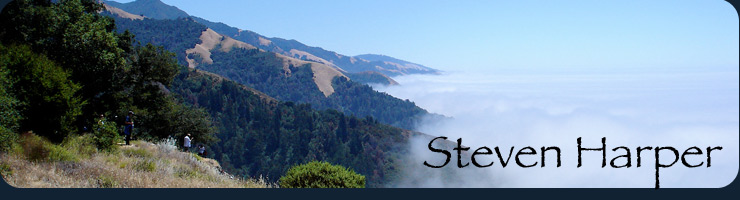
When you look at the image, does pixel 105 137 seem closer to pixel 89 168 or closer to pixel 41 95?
pixel 41 95

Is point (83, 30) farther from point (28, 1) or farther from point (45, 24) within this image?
point (28, 1)

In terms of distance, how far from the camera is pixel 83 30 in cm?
2397

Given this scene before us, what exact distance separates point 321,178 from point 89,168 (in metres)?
6.79

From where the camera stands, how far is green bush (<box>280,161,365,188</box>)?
1502cm

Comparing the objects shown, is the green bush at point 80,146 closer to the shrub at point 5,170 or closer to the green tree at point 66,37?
the shrub at point 5,170

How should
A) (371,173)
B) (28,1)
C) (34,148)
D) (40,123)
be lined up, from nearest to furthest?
(34,148)
(40,123)
(28,1)
(371,173)

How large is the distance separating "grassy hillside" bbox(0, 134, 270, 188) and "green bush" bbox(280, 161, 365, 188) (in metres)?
1.04

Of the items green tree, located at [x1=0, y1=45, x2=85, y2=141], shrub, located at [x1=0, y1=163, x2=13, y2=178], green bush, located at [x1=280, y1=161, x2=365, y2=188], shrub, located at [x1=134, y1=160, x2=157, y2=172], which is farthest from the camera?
green tree, located at [x1=0, y1=45, x2=85, y2=141]

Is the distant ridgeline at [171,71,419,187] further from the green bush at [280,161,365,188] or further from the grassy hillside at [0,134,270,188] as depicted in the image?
the green bush at [280,161,365,188]

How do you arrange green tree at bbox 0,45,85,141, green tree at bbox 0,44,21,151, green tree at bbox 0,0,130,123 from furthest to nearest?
green tree at bbox 0,0,130,123, green tree at bbox 0,45,85,141, green tree at bbox 0,44,21,151

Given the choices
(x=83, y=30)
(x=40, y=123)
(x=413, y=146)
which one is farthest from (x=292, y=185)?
(x=413, y=146)

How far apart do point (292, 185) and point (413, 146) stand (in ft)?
543

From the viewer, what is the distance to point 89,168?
1338 cm

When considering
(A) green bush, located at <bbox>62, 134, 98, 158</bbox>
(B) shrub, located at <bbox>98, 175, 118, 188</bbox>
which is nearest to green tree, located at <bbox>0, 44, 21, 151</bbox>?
(A) green bush, located at <bbox>62, 134, 98, 158</bbox>
